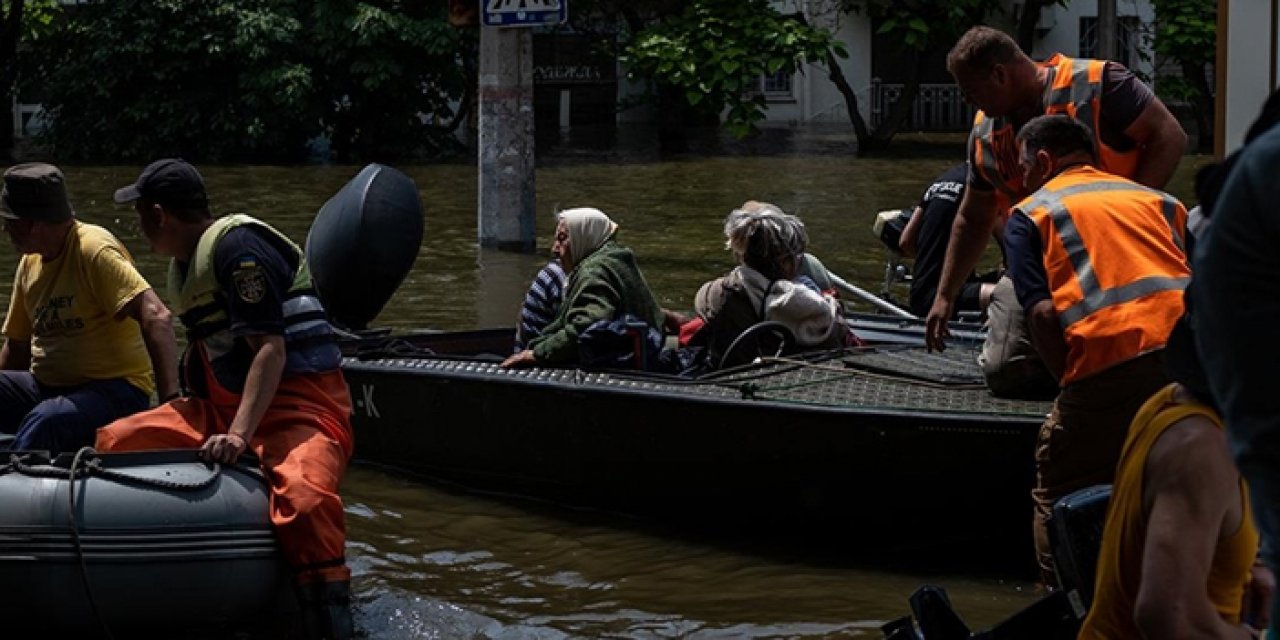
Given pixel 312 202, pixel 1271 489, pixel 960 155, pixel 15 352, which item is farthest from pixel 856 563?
pixel 960 155

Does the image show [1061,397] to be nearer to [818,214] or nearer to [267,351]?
[267,351]

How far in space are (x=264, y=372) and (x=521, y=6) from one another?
9.94 metres

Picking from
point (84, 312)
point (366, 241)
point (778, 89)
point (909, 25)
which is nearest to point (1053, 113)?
point (84, 312)

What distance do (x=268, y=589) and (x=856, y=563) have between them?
2392 millimetres

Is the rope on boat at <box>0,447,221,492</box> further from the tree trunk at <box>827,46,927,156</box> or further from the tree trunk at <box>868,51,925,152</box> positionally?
the tree trunk at <box>868,51,925,152</box>

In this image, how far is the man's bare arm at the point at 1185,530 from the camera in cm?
335

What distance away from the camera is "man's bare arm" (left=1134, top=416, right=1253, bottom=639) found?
132 inches

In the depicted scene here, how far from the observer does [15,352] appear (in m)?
7.41

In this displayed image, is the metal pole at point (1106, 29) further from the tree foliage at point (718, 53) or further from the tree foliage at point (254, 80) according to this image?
the tree foliage at point (254, 80)

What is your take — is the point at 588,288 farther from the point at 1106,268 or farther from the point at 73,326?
the point at 1106,268

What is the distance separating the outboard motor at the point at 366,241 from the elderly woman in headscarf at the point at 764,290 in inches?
71.3

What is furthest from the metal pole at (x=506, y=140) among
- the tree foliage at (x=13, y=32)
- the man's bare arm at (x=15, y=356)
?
the tree foliage at (x=13, y=32)

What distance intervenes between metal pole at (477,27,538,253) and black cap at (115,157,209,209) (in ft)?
33.3

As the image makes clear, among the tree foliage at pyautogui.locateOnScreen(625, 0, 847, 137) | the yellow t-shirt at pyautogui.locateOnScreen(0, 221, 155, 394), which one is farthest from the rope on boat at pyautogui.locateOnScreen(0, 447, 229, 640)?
the tree foliage at pyautogui.locateOnScreen(625, 0, 847, 137)
